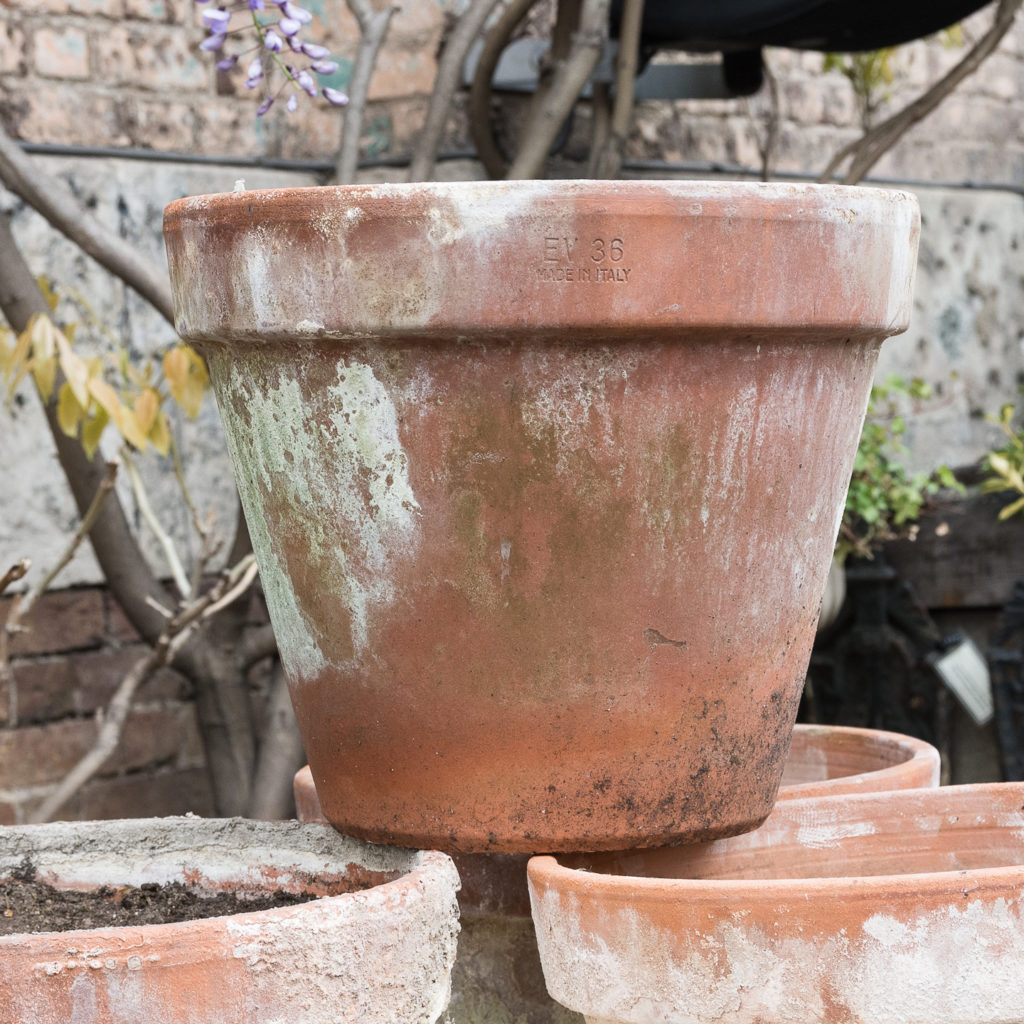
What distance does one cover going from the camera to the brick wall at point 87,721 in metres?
2.35

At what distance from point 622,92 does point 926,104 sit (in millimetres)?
638

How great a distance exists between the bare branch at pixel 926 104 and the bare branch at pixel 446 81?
0.75 metres

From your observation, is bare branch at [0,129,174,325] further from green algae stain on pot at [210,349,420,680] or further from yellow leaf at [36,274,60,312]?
green algae stain on pot at [210,349,420,680]

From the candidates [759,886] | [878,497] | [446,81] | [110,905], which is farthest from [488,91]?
[759,886]

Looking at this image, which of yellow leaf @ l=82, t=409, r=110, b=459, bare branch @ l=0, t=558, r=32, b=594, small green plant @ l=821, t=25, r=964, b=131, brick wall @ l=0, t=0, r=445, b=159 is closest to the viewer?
bare branch @ l=0, t=558, r=32, b=594

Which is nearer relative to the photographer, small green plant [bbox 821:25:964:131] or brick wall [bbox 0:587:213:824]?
brick wall [bbox 0:587:213:824]

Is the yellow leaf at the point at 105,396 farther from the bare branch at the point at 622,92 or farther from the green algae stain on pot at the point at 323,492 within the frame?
the bare branch at the point at 622,92

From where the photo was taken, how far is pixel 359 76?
2076 millimetres

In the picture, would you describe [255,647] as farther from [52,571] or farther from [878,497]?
[878,497]

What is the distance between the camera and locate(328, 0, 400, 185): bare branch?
2076 mm

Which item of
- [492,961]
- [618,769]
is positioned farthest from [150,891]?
[618,769]

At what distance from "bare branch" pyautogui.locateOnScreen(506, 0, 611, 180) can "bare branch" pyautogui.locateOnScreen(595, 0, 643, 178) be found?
9cm

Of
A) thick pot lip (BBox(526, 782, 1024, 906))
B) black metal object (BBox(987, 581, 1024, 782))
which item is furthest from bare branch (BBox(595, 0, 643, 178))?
thick pot lip (BBox(526, 782, 1024, 906))

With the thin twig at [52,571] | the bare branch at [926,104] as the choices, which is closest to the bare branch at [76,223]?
the thin twig at [52,571]
